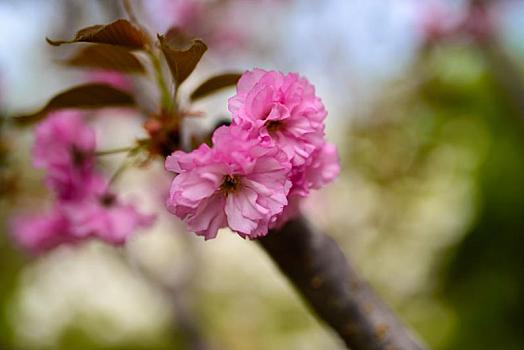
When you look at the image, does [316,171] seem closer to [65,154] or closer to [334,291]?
[334,291]

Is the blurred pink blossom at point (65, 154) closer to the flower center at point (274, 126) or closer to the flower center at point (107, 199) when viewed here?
the flower center at point (107, 199)

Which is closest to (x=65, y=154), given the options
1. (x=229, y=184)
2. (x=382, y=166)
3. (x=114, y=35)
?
(x=114, y=35)

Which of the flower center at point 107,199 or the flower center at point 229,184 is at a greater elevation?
the flower center at point 229,184

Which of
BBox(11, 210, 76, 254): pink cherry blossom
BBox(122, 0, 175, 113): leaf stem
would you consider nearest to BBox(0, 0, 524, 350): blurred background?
BBox(11, 210, 76, 254): pink cherry blossom

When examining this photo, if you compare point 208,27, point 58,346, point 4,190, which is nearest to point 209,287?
point 58,346

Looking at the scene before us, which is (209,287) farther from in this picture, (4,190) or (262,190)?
(262,190)

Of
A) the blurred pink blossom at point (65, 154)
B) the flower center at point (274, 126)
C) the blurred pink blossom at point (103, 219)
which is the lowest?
the blurred pink blossom at point (103, 219)

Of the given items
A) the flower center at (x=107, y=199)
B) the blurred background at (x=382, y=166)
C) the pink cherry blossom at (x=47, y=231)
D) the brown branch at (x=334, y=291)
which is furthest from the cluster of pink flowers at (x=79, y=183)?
the blurred background at (x=382, y=166)
